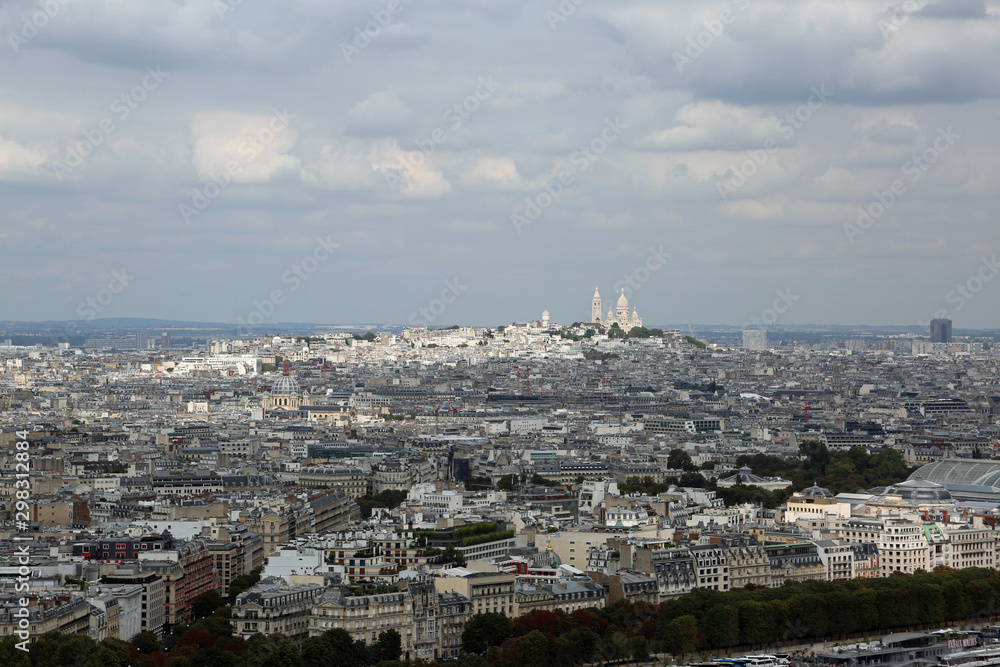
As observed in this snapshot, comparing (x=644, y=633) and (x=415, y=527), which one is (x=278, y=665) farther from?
(x=415, y=527)

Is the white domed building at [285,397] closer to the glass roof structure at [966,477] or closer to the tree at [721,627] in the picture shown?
the glass roof structure at [966,477]

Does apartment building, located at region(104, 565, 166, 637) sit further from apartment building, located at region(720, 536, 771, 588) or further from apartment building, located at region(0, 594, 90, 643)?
apartment building, located at region(720, 536, 771, 588)

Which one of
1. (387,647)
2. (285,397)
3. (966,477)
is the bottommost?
(387,647)

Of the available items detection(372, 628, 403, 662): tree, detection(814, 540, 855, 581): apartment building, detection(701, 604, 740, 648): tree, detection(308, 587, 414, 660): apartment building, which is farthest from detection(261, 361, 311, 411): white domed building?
detection(372, 628, 403, 662): tree

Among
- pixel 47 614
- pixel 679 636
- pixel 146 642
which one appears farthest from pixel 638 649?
pixel 47 614

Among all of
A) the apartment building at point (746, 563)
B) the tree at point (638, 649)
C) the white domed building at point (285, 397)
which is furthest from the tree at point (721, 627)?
the white domed building at point (285, 397)

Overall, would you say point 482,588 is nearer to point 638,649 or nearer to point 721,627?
point 638,649

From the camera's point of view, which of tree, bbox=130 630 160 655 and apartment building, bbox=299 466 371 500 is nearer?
tree, bbox=130 630 160 655
